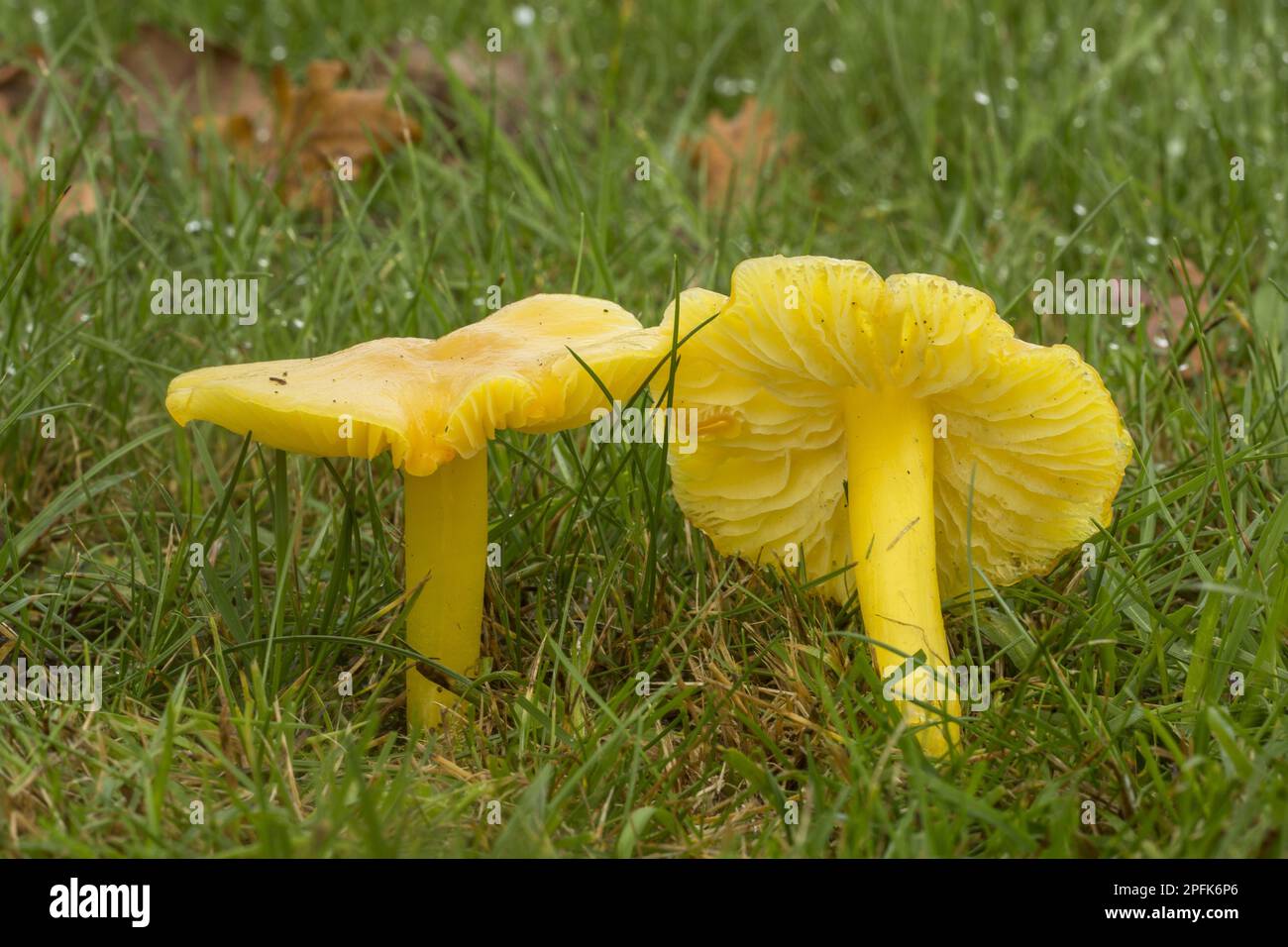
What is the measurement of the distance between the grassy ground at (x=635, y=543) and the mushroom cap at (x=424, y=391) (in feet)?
1.10

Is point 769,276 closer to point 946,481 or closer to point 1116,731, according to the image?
point 946,481

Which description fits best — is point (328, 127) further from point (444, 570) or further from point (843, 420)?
point (843, 420)

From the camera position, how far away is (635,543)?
2809 mm

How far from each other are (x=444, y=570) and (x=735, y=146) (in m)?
2.92

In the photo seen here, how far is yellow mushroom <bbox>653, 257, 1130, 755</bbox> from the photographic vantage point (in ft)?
7.62

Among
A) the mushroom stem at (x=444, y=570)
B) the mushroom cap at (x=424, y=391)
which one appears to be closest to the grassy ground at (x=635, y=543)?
the mushroom stem at (x=444, y=570)

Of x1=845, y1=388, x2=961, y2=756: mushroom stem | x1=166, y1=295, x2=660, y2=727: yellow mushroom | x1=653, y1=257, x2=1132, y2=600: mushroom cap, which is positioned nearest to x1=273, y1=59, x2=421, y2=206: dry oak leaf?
x1=166, y1=295, x2=660, y2=727: yellow mushroom

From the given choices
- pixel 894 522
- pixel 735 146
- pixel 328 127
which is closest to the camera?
pixel 894 522

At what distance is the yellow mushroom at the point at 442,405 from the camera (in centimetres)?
220

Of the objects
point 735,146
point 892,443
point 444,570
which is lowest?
point 444,570

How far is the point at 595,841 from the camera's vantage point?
2.13m

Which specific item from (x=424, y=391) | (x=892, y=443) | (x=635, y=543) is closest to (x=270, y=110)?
(x=635, y=543)

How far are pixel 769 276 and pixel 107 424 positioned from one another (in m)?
2.06

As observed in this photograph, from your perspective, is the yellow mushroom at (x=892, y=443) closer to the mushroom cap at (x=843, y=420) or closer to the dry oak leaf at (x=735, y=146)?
the mushroom cap at (x=843, y=420)
